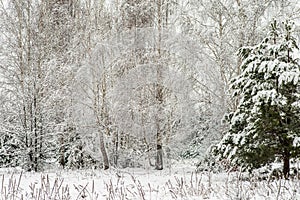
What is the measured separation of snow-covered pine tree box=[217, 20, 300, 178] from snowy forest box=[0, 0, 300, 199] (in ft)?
14.0

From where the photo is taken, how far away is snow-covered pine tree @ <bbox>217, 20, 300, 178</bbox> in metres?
8.07

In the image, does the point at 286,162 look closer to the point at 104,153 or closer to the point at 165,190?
the point at 165,190

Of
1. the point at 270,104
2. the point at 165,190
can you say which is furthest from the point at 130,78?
the point at 165,190

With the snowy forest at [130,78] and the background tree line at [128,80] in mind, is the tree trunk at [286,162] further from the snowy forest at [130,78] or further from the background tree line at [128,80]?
the background tree line at [128,80]

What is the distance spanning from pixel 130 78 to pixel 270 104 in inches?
294

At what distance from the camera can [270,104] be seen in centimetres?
812

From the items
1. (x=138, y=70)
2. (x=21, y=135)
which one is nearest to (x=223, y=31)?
(x=138, y=70)

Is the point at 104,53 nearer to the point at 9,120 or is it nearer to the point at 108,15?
the point at 108,15

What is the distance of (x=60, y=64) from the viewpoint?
1555 centimetres

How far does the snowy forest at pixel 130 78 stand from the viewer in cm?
1420

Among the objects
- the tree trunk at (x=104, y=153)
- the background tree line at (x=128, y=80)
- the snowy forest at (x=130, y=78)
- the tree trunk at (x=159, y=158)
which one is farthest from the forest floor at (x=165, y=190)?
the tree trunk at (x=104, y=153)

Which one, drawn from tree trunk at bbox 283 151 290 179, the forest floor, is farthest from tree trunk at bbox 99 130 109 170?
tree trunk at bbox 283 151 290 179

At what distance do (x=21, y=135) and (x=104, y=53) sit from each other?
4.58 m

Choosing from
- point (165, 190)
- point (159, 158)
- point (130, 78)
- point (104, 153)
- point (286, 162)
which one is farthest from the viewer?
point (104, 153)
